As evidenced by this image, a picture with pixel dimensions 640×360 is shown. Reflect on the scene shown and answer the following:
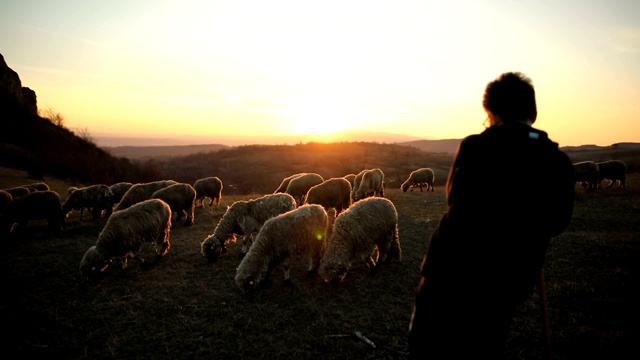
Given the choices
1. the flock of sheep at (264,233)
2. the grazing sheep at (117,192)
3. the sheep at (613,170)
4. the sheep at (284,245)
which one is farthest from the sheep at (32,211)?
the sheep at (613,170)

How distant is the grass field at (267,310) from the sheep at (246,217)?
776 millimetres

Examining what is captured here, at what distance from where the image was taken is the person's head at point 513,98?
8.64 feet

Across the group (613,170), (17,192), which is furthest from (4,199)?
(613,170)

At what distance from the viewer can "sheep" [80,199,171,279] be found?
879 centimetres

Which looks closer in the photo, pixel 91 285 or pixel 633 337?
pixel 633 337

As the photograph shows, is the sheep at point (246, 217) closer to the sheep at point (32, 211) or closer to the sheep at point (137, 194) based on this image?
the sheep at point (137, 194)

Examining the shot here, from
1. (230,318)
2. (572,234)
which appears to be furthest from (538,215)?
(572,234)

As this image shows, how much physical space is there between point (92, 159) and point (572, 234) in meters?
42.6

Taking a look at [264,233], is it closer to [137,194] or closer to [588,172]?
[137,194]

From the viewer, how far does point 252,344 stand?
5996mm

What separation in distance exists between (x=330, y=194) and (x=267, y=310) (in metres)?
8.14

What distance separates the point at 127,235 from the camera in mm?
9242

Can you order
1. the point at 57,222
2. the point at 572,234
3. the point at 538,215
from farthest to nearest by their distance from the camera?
the point at 57,222
the point at 572,234
the point at 538,215

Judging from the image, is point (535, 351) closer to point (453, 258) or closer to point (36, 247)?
point (453, 258)
